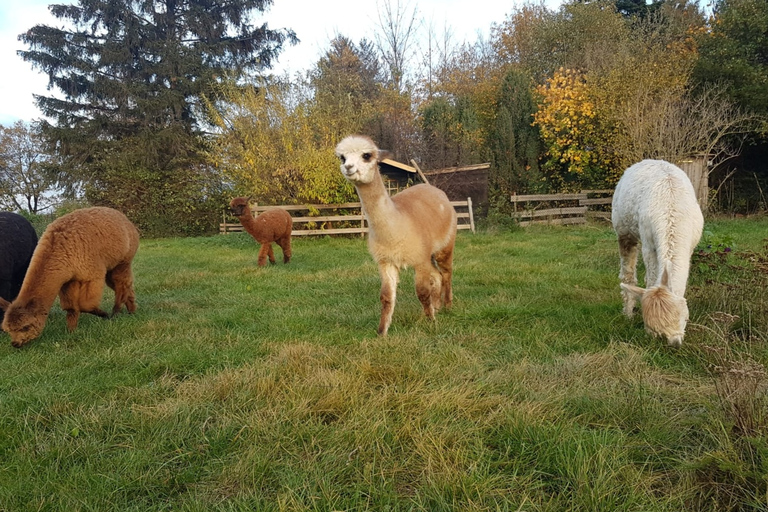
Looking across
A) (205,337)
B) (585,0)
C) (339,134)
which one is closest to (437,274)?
(205,337)

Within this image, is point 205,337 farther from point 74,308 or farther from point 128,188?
point 128,188

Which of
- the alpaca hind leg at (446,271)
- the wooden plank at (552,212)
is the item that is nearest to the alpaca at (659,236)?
the alpaca hind leg at (446,271)

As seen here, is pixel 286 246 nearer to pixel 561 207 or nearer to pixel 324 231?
pixel 324 231

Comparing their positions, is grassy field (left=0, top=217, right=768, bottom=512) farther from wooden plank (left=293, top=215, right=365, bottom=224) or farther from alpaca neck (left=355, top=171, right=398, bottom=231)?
wooden plank (left=293, top=215, right=365, bottom=224)

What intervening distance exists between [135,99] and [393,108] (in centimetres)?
1331

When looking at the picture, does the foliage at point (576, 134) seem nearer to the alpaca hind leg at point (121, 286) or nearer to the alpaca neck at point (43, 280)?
the alpaca hind leg at point (121, 286)

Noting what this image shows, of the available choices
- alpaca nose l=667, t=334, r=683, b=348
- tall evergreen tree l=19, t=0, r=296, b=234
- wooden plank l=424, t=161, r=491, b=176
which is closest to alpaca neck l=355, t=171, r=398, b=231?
alpaca nose l=667, t=334, r=683, b=348

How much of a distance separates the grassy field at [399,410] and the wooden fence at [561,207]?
1048 cm

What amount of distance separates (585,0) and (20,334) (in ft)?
110

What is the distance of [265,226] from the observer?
9648 mm

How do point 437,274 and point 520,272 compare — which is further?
point 520,272

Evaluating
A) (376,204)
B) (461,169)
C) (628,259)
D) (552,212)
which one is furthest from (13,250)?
(552,212)

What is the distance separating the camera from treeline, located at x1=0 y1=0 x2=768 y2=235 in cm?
1450

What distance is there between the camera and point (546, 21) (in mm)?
25438
